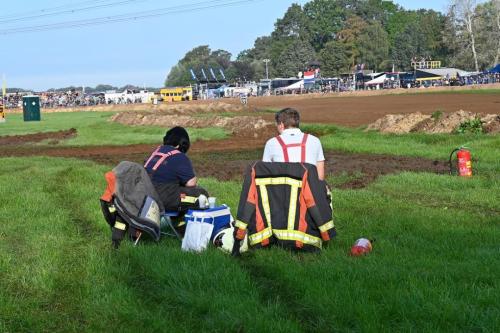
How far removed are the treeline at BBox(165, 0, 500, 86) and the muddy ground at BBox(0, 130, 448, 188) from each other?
301ft

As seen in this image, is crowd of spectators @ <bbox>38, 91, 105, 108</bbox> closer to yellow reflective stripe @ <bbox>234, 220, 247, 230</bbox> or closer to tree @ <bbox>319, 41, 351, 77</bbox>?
tree @ <bbox>319, 41, 351, 77</bbox>

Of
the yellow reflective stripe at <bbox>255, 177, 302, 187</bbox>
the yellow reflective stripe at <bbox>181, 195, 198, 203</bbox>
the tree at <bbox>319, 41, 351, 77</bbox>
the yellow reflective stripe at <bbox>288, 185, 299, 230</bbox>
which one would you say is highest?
the tree at <bbox>319, 41, 351, 77</bbox>

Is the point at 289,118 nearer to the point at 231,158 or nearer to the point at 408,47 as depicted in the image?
the point at 231,158

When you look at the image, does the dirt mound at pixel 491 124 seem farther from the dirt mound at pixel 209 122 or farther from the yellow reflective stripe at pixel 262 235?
the yellow reflective stripe at pixel 262 235

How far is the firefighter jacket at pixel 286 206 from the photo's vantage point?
767 cm

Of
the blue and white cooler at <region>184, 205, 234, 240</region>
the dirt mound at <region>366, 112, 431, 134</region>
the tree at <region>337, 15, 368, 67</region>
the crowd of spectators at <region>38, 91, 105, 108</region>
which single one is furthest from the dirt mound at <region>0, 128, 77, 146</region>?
the tree at <region>337, 15, 368, 67</region>

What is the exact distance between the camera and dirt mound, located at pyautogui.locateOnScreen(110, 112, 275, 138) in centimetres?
3272

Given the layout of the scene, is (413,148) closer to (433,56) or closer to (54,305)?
(54,305)

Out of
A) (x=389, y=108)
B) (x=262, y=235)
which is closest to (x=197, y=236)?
(x=262, y=235)

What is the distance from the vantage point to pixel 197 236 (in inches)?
314

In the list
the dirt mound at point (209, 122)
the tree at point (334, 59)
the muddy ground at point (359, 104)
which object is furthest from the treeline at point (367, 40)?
the dirt mound at point (209, 122)

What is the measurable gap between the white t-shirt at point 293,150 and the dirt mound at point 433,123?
15.6 m

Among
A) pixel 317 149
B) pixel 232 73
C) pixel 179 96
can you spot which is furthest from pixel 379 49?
pixel 317 149

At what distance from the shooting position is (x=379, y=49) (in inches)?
5994
